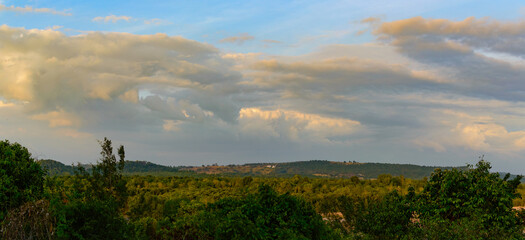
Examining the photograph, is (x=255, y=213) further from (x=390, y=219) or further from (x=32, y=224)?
(x=390, y=219)

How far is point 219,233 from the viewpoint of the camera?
37.2ft

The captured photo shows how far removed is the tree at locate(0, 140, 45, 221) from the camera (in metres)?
14.9

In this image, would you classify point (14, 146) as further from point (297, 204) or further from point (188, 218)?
point (297, 204)

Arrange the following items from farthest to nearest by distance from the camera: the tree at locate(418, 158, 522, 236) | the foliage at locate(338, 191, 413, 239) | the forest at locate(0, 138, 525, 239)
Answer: the foliage at locate(338, 191, 413, 239)
the tree at locate(418, 158, 522, 236)
the forest at locate(0, 138, 525, 239)

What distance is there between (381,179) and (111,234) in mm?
81439

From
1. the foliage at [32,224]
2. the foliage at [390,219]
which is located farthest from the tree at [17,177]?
the foliage at [390,219]

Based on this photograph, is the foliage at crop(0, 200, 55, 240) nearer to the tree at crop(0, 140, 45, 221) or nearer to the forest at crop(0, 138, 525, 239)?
the forest at crop(0, 138, 525, 239)

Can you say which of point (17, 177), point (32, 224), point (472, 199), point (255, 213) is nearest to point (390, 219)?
point (472, 199)

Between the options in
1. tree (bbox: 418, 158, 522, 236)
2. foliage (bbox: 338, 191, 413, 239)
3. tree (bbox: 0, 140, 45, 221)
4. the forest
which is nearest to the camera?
the forest

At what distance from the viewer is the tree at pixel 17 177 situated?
14906 millimetres

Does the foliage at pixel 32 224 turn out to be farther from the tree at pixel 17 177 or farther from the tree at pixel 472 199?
the tree at pixel 472 199

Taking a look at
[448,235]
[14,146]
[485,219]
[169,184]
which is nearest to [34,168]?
[14,146]

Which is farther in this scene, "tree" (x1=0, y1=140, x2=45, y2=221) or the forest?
"tree" (x1=0, y1=140, x2=45, y2=221)

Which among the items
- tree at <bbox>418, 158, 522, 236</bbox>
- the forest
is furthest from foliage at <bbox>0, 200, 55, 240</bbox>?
tree at <bbox>418, 158, 522, 236</bbox>
